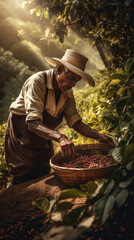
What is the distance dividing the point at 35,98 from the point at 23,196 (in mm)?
918

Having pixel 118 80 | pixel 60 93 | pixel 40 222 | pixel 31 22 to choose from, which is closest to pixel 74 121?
pixel 60 93

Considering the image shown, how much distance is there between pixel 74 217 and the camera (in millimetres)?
810

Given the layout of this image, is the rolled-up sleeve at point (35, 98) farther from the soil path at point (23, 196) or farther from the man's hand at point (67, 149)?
the soil path at point (23, 196)

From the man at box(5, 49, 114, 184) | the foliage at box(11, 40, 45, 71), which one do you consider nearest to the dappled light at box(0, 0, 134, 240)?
the man at box(5, 49, 114, 184)

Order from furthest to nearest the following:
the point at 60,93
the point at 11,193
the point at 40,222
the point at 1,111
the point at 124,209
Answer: the point at 1,111 → the point at 60,93 → the point at 11,193 → the point at 40,222 → the point at 124,209

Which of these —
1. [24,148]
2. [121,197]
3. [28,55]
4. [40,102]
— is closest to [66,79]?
[40,102]

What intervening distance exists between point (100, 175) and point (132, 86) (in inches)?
28.5

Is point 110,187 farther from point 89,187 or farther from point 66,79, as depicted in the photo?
point 66,79

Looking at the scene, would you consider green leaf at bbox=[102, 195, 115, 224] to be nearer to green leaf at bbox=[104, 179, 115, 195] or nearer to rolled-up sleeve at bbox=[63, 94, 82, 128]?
green leaf at bbox=[104, 179, 115, 195]

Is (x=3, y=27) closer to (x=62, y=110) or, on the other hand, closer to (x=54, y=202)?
(x=62, y=110)

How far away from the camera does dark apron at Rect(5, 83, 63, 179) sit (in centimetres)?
219

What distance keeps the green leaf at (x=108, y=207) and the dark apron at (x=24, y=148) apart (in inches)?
58.3

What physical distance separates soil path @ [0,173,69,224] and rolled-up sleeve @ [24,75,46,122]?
614 mm

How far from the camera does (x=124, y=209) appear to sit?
851mm
